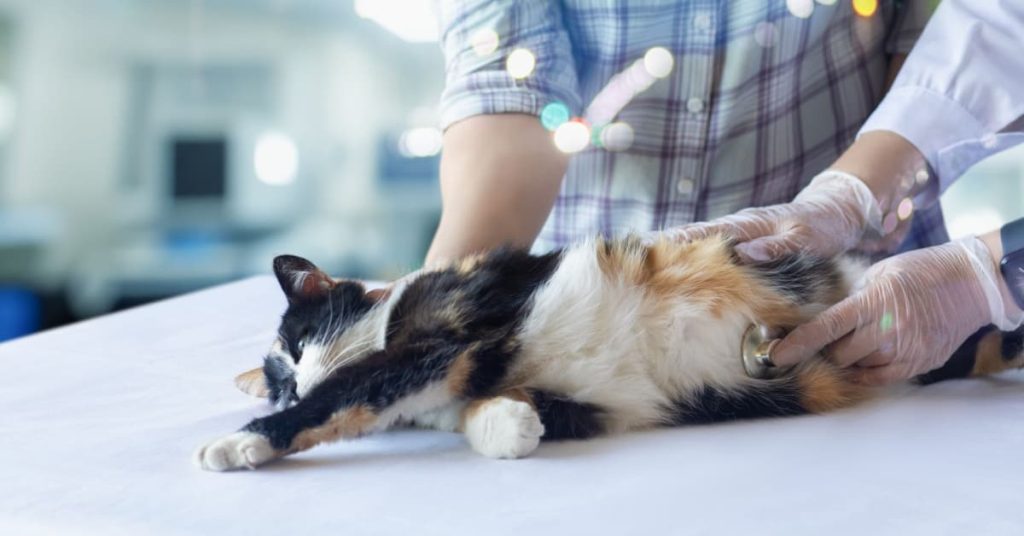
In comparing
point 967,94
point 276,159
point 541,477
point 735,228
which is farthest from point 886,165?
point 276,159

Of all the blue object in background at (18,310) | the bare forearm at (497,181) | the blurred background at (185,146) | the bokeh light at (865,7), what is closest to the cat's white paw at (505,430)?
the bare forearm at (497,181)

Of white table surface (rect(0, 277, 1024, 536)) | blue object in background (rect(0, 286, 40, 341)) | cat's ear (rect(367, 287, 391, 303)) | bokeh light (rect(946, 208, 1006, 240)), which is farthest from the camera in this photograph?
blue object in background (rect(0, 286, 40, 341))

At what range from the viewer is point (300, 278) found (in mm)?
900

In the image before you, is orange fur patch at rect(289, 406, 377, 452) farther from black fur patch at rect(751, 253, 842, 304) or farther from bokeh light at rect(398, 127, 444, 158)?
bokeh light at rect(398, 127, 444, 158)

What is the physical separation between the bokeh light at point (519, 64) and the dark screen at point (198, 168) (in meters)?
1.75

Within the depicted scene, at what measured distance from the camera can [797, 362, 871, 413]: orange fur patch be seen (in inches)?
31.7

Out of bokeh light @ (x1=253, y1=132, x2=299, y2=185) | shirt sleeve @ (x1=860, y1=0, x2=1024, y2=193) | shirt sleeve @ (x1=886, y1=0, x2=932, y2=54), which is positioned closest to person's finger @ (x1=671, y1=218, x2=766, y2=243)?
shirt sleeve @ (x1=860, y1=0, x2=1024, y2=193)

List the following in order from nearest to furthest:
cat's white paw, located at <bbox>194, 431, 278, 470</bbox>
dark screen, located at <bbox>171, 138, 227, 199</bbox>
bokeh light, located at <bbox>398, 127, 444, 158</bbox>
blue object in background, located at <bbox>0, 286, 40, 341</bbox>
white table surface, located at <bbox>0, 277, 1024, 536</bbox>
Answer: white table surface, located at <bbox>0, 277, 1024, 536</bbox> < cat's white paw, located at <bbox>194, 431, 278, 470</bbox> < bokeh light, located at <bbox>398, 127, 444, 158</bbox> < blue object in background, located at <bbox>0, 286, 40, 341</bbox> < dark screen, located at <bbox>171, 138, 227, 199</bbox>

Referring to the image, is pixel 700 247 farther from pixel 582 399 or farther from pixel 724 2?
pixel 724 2

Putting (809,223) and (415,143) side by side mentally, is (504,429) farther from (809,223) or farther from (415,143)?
(415,143)

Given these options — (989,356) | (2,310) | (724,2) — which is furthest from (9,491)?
(2,310)

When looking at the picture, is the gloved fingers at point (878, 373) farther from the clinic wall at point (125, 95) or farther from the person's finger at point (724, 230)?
the clinic wall at point (125, 95)

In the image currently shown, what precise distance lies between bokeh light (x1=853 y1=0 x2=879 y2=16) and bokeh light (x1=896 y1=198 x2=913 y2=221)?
1.01ft

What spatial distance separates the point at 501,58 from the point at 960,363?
68cm
